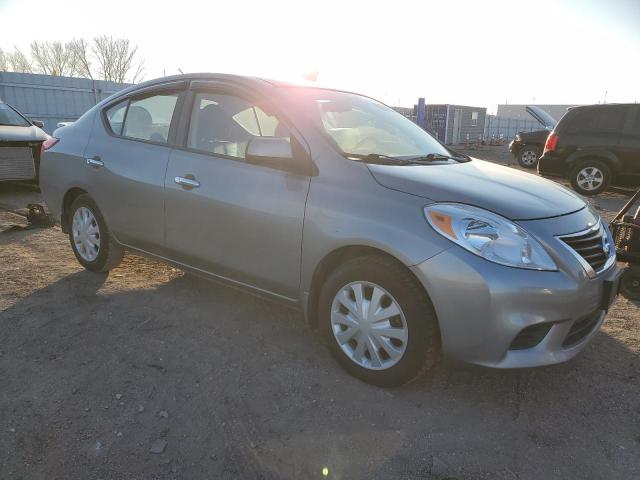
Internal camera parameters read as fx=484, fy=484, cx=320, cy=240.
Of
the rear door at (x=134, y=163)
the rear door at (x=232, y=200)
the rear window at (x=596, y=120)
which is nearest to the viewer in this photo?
the rear door at (x=232, y=200)

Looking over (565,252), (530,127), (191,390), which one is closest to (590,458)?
(565,252)

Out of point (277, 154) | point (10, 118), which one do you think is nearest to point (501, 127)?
point (10, 118)

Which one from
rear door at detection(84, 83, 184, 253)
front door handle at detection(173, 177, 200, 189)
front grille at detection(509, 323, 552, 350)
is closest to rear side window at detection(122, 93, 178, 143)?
rear door at detection(84, 83, 184, 253)

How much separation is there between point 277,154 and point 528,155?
15.2 m

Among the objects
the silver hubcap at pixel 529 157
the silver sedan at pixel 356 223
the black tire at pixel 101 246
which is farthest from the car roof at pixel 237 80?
the silver hubcap at pixel 529 157

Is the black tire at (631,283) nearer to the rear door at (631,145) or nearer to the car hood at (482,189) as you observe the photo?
the car hood at (482,189)

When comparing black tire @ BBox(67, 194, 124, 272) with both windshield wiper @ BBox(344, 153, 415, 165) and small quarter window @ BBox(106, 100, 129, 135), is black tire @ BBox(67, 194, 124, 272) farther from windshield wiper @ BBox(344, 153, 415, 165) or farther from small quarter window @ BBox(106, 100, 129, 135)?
windshield wiper @ BBox(344, 153, 415, 165)

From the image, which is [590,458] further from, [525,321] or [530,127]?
[530,127]

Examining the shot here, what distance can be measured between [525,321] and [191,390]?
1774mm

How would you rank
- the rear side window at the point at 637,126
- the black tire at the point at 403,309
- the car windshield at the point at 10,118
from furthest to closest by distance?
the rear side window at the point at 637,126 < the car windshield at the point at 10,118 < the black tire at the point at 403,309

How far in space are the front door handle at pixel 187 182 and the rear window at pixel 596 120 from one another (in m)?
9.10

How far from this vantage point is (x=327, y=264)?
9.12ft

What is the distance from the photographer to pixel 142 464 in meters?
2.11

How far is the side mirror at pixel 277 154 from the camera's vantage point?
9.08ft
